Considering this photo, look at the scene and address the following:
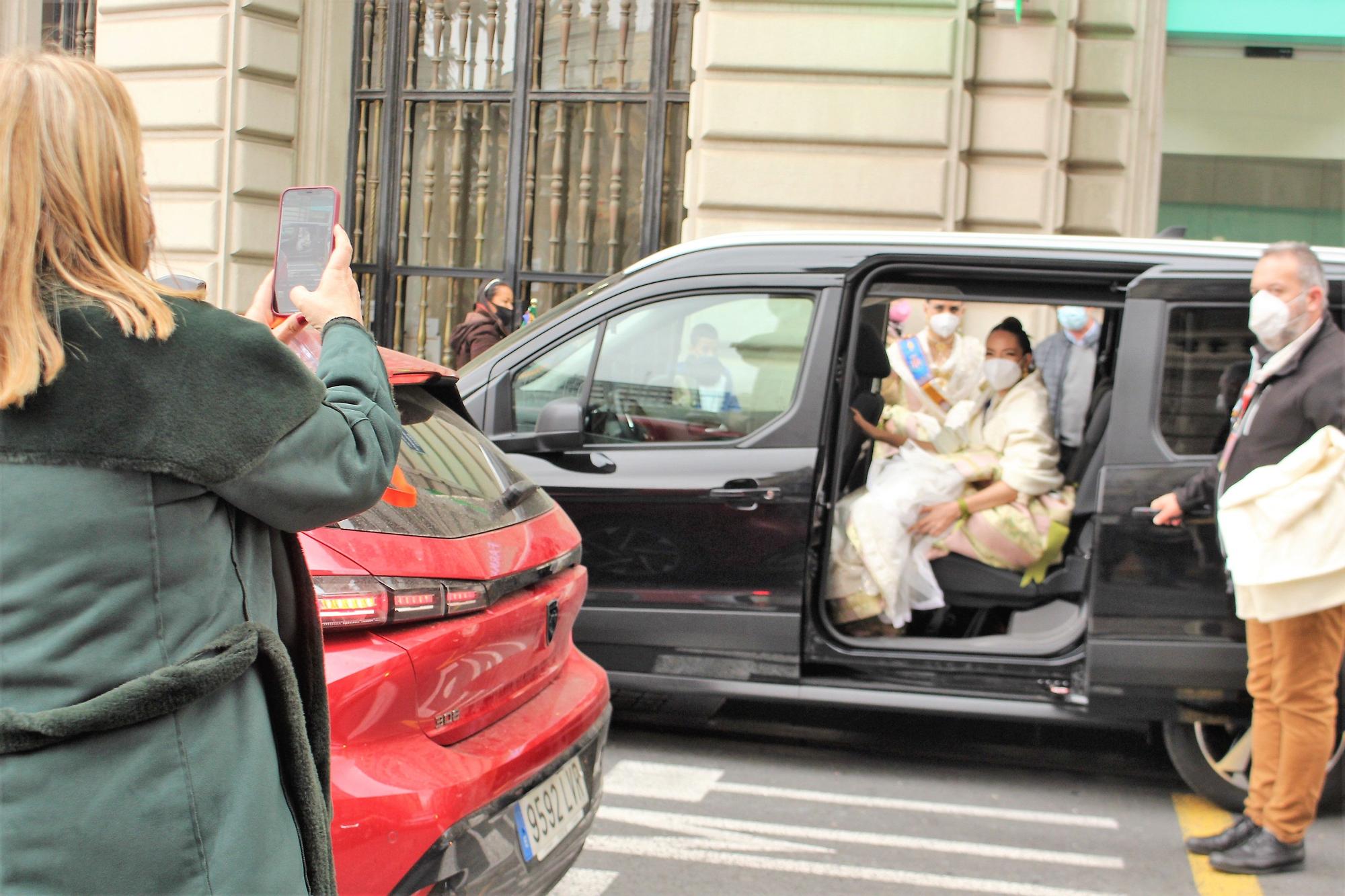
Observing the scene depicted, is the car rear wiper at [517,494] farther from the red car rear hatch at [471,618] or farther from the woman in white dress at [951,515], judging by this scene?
the woman in white dress at [951,515]

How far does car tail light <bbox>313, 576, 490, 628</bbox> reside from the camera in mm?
2352

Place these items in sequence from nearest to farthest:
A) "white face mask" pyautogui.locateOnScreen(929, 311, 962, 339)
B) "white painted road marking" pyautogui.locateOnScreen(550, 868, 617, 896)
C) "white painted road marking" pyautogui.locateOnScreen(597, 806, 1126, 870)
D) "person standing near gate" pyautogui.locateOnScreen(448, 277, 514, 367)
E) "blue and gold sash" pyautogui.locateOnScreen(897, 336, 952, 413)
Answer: "white painted road marking" pyautogui.locateOnScreen(550, 868, 617, 896) → "white painted road marking" pyautogui.locateOnScreen(597, 806, 1126, 870) → "blue and gold sash" pyautogui.locateOnScreen(897, 336, 952, 413) → "white face mask" pyautogui.locateOnScreen(929, 311, 962, 339) → "person standing near gate" pyautogui.locateOnScreen(448, 277, 514, 367)

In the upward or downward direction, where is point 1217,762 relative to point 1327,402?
downward

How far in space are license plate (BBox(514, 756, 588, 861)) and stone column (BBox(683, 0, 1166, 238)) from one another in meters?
6.58

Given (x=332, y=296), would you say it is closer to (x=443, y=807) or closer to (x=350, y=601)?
(x=350, y=601)

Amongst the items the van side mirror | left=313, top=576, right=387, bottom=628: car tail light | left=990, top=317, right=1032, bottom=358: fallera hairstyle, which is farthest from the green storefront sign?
left=313, top=576, right=387, bottom=628: car tail light

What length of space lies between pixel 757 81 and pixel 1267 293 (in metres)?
5.61

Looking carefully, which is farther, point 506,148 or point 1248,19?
point 506,148

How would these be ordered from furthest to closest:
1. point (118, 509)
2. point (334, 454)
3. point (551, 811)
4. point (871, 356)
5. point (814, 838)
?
point (871, 356), point (814, 838), point (551, 811), point (334, 454), point (118, 509)

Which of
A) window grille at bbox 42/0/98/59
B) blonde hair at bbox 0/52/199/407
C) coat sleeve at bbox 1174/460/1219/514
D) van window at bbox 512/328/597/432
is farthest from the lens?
window grille at bbox 42/0/98/59

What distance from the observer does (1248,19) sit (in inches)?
358

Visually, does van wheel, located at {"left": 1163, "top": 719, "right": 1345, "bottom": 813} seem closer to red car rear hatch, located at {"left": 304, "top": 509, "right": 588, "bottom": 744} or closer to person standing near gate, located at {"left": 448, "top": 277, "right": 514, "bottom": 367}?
red car rear hatch, located at {"left": 304, "top": 509, "right": 588, "bottom": 744}

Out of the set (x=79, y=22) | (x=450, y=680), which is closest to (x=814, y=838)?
(x=450, y=680)

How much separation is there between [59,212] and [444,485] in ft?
4.64
